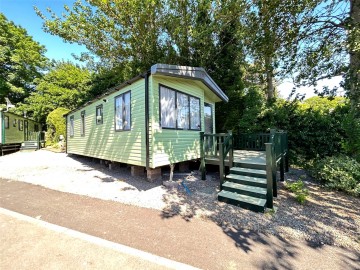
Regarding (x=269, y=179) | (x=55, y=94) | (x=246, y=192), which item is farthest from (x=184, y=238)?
(x=55, y=94)

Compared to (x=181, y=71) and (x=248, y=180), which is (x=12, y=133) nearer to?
(x=181, y=71)

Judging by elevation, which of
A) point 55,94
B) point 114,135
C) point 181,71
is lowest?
point 114,135

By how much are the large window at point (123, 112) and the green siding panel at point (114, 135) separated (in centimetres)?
19

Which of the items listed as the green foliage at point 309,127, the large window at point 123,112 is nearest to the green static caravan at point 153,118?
the large window at point 123,112

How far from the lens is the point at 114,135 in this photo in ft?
23.6

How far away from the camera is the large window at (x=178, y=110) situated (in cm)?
605

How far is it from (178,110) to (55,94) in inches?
762

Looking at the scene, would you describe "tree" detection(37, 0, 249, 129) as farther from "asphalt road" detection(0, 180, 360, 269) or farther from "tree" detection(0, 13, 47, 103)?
"tree" detection(0, 13, 47, 103)

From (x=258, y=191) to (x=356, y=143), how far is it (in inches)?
209

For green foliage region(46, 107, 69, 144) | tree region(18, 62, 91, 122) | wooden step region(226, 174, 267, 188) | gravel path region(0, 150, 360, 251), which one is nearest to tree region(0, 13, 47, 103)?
tree region(18, 62, 91, 122)

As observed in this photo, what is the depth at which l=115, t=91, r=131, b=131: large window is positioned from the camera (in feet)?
21.3

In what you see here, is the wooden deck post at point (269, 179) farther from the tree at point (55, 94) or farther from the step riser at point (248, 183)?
the tree at point (55, 94)

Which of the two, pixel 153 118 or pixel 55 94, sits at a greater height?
pixel 55 94

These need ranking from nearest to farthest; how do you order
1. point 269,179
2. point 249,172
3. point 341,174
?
point 269,179, point 249,172, point 341,174
